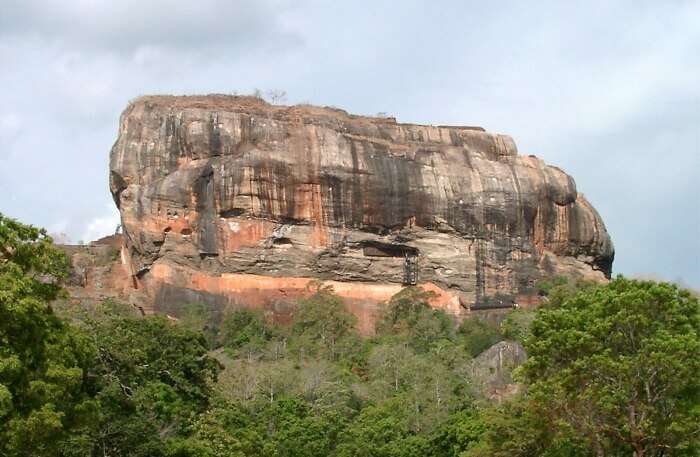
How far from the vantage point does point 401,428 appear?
119ft

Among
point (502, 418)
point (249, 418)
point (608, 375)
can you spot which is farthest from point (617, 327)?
point (249, 418)

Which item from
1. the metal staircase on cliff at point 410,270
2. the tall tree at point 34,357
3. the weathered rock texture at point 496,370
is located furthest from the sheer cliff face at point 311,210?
the tall tree at point 34,357

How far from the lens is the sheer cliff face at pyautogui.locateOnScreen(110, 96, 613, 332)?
185ft

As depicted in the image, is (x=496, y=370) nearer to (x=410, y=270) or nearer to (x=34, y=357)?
(x=410, y=270)

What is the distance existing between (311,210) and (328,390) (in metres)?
17.7

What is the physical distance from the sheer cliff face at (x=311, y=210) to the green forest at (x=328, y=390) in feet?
34.8

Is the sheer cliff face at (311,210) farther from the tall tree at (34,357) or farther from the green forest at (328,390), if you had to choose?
the tall tree at (34,357)

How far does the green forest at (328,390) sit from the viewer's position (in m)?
20.0

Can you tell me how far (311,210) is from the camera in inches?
2258

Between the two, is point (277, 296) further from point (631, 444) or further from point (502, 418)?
point (631, 444)

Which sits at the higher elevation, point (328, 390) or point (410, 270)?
point (410, 270)

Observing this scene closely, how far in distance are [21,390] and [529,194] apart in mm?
43996

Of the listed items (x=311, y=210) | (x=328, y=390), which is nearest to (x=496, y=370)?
(x=328, y=390)

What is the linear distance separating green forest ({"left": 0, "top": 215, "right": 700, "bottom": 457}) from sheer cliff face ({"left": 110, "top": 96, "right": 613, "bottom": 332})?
1060 centimetres
